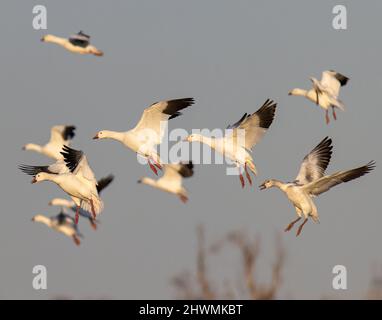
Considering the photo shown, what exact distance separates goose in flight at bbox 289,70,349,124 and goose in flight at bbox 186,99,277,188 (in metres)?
3.71

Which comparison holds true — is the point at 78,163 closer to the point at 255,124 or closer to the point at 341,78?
the point at 255,124

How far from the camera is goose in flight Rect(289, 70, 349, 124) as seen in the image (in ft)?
79.9

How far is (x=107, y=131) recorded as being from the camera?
21031mm

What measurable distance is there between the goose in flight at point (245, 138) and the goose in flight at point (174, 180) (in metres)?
3.88

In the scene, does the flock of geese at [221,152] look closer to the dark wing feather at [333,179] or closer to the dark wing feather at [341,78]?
the dark wing feather at [333,179]

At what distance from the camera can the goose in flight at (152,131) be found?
810 inches

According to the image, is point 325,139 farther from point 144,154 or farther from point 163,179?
point 163,179

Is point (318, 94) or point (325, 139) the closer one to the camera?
point (325, 139)

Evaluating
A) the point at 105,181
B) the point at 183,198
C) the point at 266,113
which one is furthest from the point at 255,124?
the point at 183,198

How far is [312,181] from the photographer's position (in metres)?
19.8

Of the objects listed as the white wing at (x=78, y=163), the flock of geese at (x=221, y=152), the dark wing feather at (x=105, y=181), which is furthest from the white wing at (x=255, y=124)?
the dark wing feather at (x=105, y=181)
